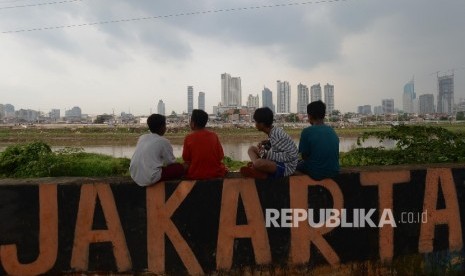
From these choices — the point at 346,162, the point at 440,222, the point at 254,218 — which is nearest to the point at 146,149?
the point at 254,218

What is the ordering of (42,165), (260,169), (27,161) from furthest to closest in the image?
(27,161)
(42,165)
(260,169)

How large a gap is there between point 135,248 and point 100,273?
0.41 meters

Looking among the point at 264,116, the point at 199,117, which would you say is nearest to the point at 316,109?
the point at 264,116

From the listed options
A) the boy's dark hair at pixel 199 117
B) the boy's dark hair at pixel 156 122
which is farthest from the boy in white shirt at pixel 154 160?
the boy's dark hair at pixel 199 117

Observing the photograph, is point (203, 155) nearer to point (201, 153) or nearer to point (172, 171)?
point (201, 153)

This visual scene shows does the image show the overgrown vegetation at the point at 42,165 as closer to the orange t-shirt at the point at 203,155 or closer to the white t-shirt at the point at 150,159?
the white t-shirt at the point at 150,159

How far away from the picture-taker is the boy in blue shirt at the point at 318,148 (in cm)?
395

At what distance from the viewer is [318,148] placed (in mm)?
4039

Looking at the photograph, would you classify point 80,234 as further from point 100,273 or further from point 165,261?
point 165,261

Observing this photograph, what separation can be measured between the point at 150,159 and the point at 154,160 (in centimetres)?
4

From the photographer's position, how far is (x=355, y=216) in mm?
3967

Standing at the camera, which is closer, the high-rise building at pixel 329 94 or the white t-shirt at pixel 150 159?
the white t-shirt at pixel 150 159

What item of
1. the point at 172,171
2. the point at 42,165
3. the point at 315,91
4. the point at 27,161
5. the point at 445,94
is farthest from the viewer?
the point at 445,94

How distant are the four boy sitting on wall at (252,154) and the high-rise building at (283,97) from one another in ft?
582
